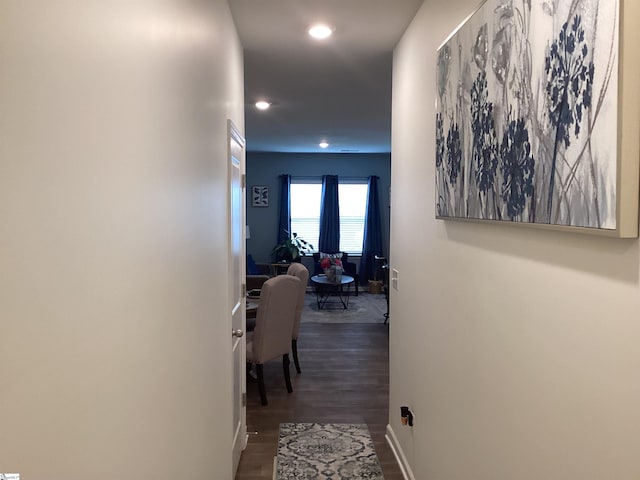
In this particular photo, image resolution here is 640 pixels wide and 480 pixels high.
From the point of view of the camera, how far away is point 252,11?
2594mm

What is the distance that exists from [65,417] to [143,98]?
0.69 m

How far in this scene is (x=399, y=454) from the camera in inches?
118

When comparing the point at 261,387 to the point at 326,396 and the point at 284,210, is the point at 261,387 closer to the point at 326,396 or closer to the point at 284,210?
the point at 326,396

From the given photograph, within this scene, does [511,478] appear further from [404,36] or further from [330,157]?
[330,157]

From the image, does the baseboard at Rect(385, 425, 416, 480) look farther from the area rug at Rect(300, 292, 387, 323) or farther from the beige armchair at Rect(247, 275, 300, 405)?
the area rug at Rect(300, 292, 387, 323)

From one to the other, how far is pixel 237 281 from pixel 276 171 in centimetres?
694

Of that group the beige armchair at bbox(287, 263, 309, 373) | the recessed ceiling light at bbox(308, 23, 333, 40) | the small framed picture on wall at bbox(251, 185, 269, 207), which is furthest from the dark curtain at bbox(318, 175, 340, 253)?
the recessed ceiling light at bbox(308, 23, 333, 40)

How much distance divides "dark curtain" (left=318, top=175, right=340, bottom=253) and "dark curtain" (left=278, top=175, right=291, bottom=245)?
67 centimetres

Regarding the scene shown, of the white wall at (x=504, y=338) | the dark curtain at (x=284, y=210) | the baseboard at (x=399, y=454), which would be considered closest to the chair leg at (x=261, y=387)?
the baseboard at (x=399, y=454)

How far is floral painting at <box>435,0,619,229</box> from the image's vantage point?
0.97 metres

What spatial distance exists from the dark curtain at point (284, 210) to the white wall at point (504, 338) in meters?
6.81

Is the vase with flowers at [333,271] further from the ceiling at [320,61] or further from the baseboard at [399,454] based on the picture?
the baseboard at [399,454]

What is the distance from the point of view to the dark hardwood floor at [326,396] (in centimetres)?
316

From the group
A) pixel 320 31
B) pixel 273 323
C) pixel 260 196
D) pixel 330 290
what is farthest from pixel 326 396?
pixel 260 196
